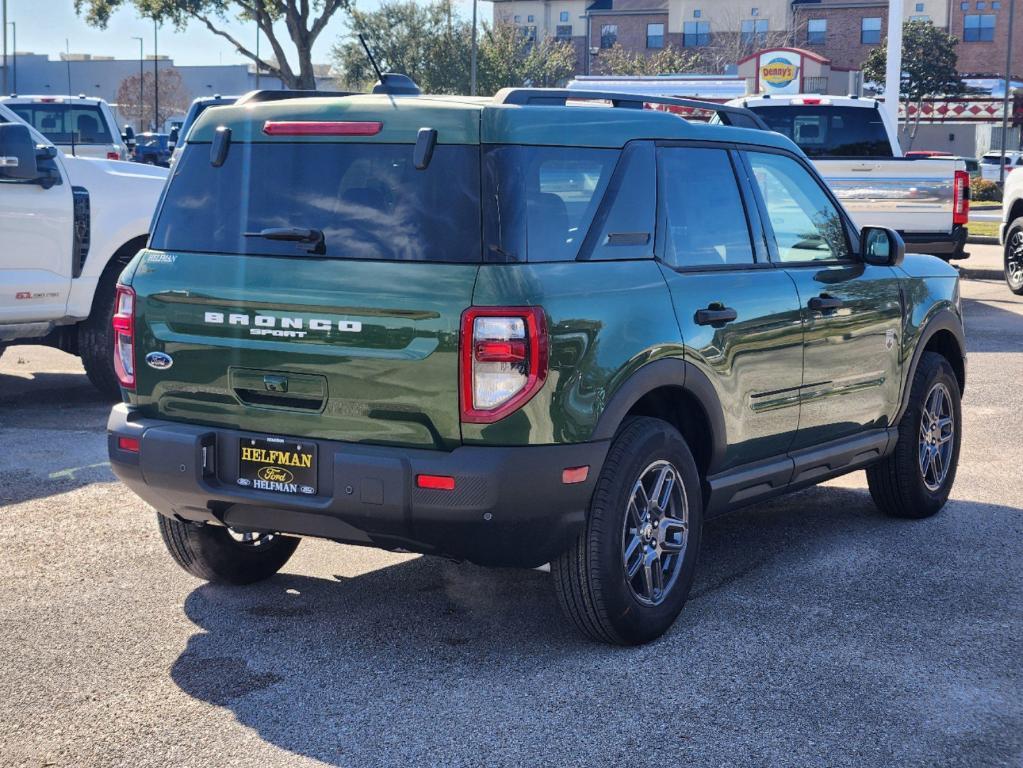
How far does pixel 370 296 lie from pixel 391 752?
141 cm

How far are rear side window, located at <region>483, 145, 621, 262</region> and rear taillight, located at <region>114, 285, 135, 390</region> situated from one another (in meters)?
A: 1.41

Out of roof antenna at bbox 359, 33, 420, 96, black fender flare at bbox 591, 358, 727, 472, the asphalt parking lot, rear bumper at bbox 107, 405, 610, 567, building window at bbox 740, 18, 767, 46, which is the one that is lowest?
the asphalt parking lot

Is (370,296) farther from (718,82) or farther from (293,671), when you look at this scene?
(718,82)

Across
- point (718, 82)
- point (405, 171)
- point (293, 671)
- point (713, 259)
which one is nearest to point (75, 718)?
point (293, 671)

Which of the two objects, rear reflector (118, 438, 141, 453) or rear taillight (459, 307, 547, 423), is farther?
rear reflector (118, 438, 141, 453)

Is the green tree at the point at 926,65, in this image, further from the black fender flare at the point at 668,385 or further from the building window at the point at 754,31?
the black fender flare at the point at 668,385

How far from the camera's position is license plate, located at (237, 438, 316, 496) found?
4.71m

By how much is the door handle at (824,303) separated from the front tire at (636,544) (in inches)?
43.0

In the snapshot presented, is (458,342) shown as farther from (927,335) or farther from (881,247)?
(927,335)

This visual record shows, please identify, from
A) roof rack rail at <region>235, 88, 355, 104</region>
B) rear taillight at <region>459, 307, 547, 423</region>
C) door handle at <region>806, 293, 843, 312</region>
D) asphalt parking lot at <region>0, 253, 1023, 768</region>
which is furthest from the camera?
door handle at <region>806, 293, 843, 312</region>

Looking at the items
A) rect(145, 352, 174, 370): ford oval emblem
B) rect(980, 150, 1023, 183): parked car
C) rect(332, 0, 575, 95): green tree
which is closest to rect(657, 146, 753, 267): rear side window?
rect(145, 352, 174, 370): ford oval emblem

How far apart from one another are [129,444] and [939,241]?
1221 cm

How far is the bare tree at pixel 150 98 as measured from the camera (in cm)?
8644

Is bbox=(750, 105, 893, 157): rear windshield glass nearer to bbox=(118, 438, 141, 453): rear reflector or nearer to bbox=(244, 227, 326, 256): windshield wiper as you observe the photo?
bbox=(244, 227, 326, 256): windshield wiper
